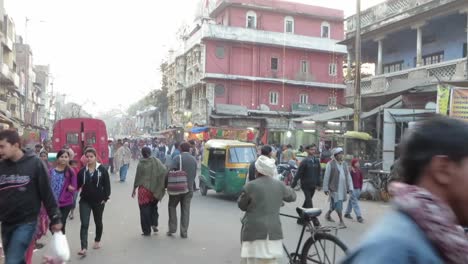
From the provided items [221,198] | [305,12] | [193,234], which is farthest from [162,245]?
[305,12]

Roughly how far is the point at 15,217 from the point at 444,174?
164 inches

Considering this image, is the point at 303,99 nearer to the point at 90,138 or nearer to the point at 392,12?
the point at 392,12

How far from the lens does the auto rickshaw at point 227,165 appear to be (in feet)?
47.8

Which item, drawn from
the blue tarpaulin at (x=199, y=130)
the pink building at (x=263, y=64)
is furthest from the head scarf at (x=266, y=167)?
the pink building at (x=263, y=64)

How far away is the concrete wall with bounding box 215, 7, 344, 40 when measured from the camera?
40.8m

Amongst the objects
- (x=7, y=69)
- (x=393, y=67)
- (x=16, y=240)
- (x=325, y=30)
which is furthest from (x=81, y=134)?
(x=325, y=30)

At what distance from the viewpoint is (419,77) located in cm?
1992

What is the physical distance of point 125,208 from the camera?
12844 mm

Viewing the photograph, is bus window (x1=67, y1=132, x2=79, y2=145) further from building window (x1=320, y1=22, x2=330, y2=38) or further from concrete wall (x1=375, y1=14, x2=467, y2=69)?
building window (x1=320, y1=22, x2=330, y2=38)

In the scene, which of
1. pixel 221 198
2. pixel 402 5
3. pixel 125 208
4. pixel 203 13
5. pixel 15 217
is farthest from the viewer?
pixel 203 13

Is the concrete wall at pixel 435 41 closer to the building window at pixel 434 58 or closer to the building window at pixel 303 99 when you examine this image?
the building window at pixel 434 58

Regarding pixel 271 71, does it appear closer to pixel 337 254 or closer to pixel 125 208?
pixel 125 208

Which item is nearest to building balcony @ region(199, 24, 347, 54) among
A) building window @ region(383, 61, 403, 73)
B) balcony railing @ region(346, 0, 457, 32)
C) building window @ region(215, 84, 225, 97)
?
building window @ region(215, 84, 225, 97)

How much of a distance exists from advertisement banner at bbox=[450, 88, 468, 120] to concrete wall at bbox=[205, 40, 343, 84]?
2826cm
